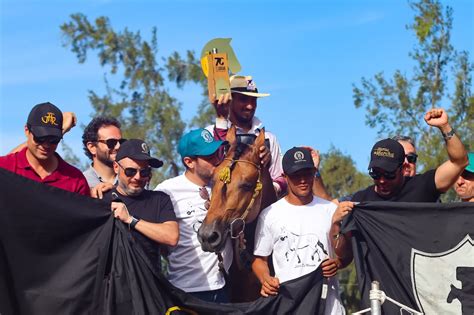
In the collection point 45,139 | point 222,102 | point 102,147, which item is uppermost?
point 222,102

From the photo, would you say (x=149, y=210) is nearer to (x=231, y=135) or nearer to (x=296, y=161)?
(x=231, y=135)

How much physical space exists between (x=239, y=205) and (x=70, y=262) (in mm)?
1593

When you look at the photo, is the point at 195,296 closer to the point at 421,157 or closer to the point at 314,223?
the point at 314,223

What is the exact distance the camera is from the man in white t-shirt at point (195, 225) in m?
8.59

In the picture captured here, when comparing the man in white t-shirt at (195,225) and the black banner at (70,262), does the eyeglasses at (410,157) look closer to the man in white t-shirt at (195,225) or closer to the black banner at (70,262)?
A: the man in white t-shirt at (195,225)

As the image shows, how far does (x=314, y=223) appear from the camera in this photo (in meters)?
8.38

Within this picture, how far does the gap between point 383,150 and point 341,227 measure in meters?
0.76

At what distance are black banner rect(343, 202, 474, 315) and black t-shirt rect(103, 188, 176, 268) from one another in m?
1.57

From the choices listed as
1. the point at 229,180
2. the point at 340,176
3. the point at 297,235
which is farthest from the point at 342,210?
the point at 340,176

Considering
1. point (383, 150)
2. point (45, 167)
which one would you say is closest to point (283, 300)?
point (383, 150)

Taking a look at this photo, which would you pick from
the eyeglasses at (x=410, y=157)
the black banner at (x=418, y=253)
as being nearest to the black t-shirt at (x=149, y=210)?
the black banner at (x=418, y=253)

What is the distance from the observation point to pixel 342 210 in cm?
819

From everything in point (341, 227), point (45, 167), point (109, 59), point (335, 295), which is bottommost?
point (335, 295)

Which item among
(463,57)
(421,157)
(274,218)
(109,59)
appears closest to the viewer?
(274,218)
